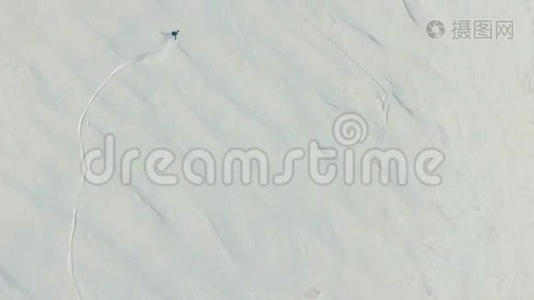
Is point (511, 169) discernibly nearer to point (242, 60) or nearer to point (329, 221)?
point (329, 221)

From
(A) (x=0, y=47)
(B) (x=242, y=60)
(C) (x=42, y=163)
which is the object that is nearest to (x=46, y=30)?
(A) (x=0, y=47)

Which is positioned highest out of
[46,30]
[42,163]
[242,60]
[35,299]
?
[242,60]

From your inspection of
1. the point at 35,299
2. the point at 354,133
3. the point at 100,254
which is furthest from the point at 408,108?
the point at 35,299

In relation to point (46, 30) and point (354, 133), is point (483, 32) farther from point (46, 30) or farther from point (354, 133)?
point (46, 30)

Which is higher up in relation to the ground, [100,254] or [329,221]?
[329,221]

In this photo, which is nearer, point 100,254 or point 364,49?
point 100,254

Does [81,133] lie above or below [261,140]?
below
